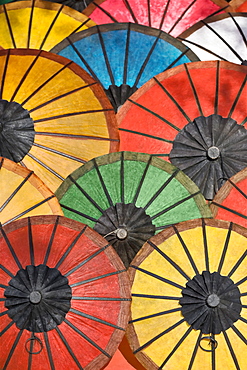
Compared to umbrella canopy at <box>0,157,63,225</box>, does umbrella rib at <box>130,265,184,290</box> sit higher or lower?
lower

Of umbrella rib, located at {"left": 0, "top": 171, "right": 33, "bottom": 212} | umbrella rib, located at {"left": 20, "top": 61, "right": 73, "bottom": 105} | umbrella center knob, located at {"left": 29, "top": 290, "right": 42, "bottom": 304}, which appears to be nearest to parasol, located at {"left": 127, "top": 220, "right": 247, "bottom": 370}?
umbrella center knob, located at {"left": 29, "top": 290, "right": 42, "bottom": 304}

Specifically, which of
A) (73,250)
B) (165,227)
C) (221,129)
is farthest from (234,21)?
(73,250)

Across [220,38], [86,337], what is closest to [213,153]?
[220,38]

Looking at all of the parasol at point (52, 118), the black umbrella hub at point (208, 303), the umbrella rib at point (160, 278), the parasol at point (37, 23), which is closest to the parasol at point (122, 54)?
the parasol at point (37, 23)

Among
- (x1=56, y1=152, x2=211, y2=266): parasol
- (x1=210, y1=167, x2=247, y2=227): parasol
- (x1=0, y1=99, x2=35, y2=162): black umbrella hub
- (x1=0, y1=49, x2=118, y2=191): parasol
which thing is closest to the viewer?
(x1=56, y1=152, x2=211, y2=266): parasol

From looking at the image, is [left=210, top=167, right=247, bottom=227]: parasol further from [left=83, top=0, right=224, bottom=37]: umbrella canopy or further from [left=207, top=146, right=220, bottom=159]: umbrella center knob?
[left=83, top=0, right=224, bottom=37]: umbrella canopy

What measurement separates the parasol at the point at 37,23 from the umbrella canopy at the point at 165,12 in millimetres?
845

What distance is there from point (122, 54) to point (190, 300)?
6061 millimetres

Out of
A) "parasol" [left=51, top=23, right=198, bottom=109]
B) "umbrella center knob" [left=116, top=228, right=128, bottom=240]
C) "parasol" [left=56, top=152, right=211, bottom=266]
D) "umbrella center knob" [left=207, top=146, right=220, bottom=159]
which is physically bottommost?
"umbrella center knob" [left=116, top=228, right=128, bottom=240]

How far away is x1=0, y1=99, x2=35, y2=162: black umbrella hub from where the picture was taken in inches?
580

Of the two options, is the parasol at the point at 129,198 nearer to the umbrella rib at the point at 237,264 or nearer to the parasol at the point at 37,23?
the umbrella rib at the point at 237,264

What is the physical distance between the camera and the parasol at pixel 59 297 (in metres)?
12.3

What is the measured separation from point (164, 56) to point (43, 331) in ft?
21.9

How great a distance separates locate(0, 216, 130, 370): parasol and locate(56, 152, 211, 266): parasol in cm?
85
